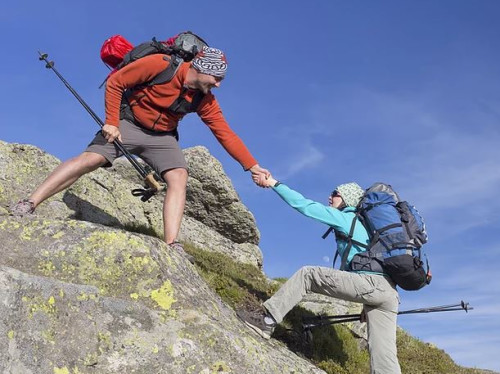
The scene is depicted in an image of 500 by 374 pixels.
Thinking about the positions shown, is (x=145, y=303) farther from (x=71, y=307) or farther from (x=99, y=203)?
(x=99, y=203)

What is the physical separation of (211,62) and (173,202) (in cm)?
251

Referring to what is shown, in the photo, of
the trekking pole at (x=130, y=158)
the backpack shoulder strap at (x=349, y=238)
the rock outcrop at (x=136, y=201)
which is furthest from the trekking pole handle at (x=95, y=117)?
the backpack shoulder strap at (x=349, y=238)

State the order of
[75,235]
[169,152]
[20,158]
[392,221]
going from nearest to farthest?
[75,235] < [392,221] < [169,152] < [20,158]

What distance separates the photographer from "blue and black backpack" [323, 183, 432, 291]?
352 inches

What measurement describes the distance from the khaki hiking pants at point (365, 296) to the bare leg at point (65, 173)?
12.5 feet

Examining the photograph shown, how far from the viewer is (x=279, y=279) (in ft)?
56.5

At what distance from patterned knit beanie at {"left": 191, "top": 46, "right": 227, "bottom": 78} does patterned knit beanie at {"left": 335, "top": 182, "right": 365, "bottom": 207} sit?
3012 millimetres

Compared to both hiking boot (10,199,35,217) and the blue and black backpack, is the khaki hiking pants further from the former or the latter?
hiking boot (10,199,35,217)

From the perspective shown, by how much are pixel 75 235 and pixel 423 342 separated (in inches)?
475

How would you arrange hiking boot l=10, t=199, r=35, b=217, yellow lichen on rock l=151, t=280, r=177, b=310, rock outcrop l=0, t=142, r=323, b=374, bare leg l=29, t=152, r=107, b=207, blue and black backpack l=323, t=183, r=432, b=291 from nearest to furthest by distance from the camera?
rock outcrop l=0, t=142, r=323, b=374 → yellow lichen on rock l=151, t=280, r=177, b=310 → hiking boot l=10, t=199, r=35, b=217 → bare leg l=29, t=152, r=107, b=207 → blue and black backpack l=323, t=183, r=432, b=291

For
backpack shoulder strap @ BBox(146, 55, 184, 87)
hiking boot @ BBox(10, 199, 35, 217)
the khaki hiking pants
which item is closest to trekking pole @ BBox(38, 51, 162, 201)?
backpack shoulder strap @ BBox(146, 55, 184, 87)

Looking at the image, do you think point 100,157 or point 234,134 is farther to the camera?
point 234,134

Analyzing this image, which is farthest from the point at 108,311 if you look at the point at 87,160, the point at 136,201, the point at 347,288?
the point at 136,201

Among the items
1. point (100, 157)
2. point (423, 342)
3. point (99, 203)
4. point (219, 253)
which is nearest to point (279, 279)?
point (219, 253)
